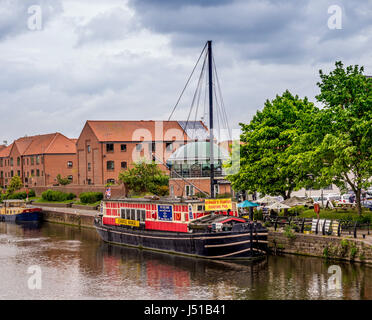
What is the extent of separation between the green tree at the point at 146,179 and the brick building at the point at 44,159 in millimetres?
35289

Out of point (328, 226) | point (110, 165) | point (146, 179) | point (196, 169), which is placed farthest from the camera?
point (110, 165)

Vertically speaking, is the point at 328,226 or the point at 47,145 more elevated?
the point at 47,145

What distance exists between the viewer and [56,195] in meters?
96.2

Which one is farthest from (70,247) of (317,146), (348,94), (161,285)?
(348,94)

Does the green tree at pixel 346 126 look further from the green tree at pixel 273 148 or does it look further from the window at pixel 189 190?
the window at pixel 189 190

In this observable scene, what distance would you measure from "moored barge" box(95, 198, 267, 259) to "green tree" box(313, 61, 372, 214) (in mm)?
7995

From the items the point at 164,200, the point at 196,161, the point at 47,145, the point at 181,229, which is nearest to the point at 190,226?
the point at 181,229

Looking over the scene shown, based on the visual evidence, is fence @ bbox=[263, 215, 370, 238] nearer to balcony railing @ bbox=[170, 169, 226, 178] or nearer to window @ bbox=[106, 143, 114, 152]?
balcony railing @ bbox=[170, 169, 226, 178]

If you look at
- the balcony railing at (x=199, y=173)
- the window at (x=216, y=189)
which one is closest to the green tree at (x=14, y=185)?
the balcony railing at (x=199, y=173)

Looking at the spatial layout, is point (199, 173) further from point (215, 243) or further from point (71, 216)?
point (215, 243)

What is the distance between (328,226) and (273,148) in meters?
13.8

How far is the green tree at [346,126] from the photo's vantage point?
4097 cm
